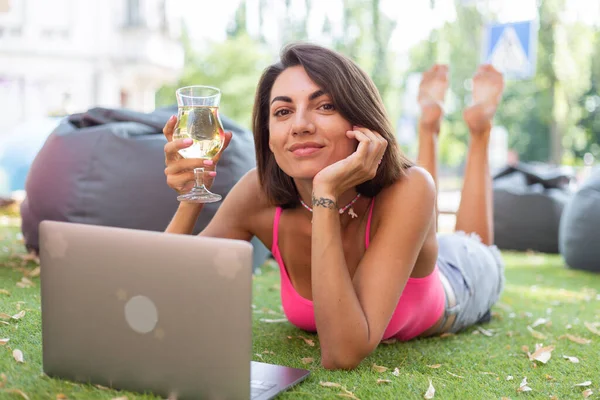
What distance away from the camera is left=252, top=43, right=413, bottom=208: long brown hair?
2080 mm

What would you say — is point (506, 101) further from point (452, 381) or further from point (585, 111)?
point (452, 381)

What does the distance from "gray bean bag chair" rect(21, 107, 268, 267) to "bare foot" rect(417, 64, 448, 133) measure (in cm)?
117

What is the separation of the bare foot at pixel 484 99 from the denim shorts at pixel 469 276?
770 mm

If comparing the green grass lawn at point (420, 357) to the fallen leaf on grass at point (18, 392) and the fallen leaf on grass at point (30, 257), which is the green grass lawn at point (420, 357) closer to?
the fallen leaf on grass at point (18, 392)

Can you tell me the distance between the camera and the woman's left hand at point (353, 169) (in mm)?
1967

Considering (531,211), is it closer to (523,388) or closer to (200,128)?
(523,388)

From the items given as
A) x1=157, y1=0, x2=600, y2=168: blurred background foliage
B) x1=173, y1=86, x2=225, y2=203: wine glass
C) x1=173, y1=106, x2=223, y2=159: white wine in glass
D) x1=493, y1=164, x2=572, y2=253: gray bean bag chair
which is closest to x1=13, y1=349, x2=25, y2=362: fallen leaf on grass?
x1=173, y1=86, x2=225, y2=203: wine glass

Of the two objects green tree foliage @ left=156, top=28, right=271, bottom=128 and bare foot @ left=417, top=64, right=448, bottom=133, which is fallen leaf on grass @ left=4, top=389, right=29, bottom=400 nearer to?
bare foot @ left=417, top=64, right=448, bottom=133

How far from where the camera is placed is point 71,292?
1.56 m

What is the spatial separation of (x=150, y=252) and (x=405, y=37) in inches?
894

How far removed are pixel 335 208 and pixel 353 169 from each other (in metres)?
0.13

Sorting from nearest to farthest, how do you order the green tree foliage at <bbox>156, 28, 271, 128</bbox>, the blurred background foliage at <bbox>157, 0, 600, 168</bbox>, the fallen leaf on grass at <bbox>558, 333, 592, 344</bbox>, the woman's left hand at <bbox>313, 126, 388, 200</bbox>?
the woman's left hand at <bbox>313, 126, 388, 200</bbox> < the fallen leaf on grass at <bbox>558, 333, 592, 344</bbox> < the blurred background foliage at <bbox>157, 0, 600, 168</bbox> < the green tree foliage at <bbox>156, 28, 271, 128</bbox>

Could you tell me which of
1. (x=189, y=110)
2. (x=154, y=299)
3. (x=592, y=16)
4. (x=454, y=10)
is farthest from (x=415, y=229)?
(x=454, y=10)

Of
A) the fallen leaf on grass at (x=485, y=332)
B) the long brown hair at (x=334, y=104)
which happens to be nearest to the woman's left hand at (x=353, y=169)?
the long brown hair at (x=334, y=104)
